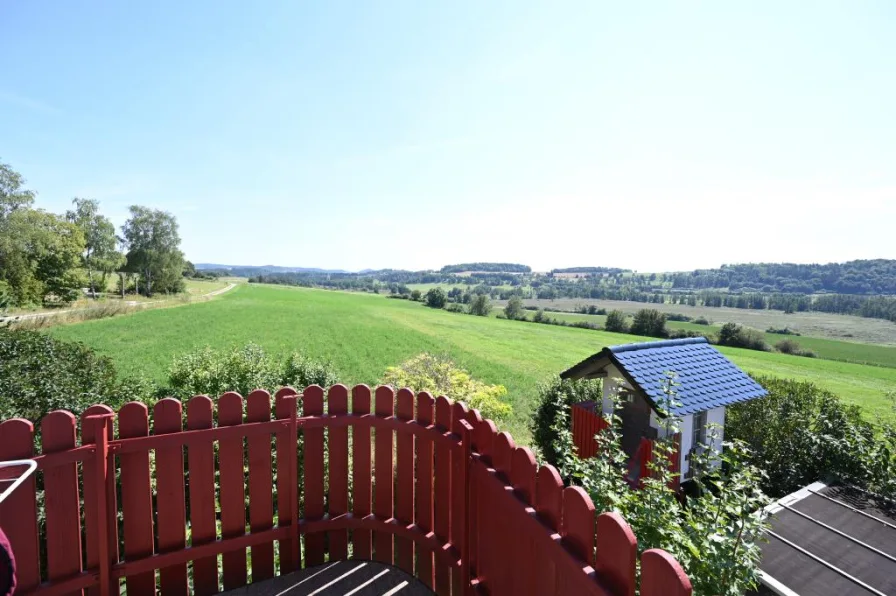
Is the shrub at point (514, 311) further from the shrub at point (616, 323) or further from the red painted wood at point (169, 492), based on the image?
the red painted wood at point (169, 492)

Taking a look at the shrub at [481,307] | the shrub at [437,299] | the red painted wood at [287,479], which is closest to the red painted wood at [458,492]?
the red painted wood at [287,479]

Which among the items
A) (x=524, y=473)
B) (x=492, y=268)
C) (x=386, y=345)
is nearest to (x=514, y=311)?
(x=386, y=345)

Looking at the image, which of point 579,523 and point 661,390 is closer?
point 579,523

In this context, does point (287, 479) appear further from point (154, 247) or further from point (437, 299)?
point (437, 299)

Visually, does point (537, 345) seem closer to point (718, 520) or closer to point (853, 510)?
point (853, 510)

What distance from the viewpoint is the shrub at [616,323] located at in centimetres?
5216

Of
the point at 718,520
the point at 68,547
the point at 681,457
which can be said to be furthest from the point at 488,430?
the point at 681,457

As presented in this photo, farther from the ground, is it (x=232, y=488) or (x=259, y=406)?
(x=259, y=406)

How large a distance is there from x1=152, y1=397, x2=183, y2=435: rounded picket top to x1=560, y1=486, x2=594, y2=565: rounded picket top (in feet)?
8.21

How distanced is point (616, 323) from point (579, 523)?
183ft

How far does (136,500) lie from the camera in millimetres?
2676

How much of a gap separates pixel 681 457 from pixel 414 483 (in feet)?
17.3

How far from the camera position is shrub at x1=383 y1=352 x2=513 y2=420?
1020 cm

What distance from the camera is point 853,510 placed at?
4262mm
